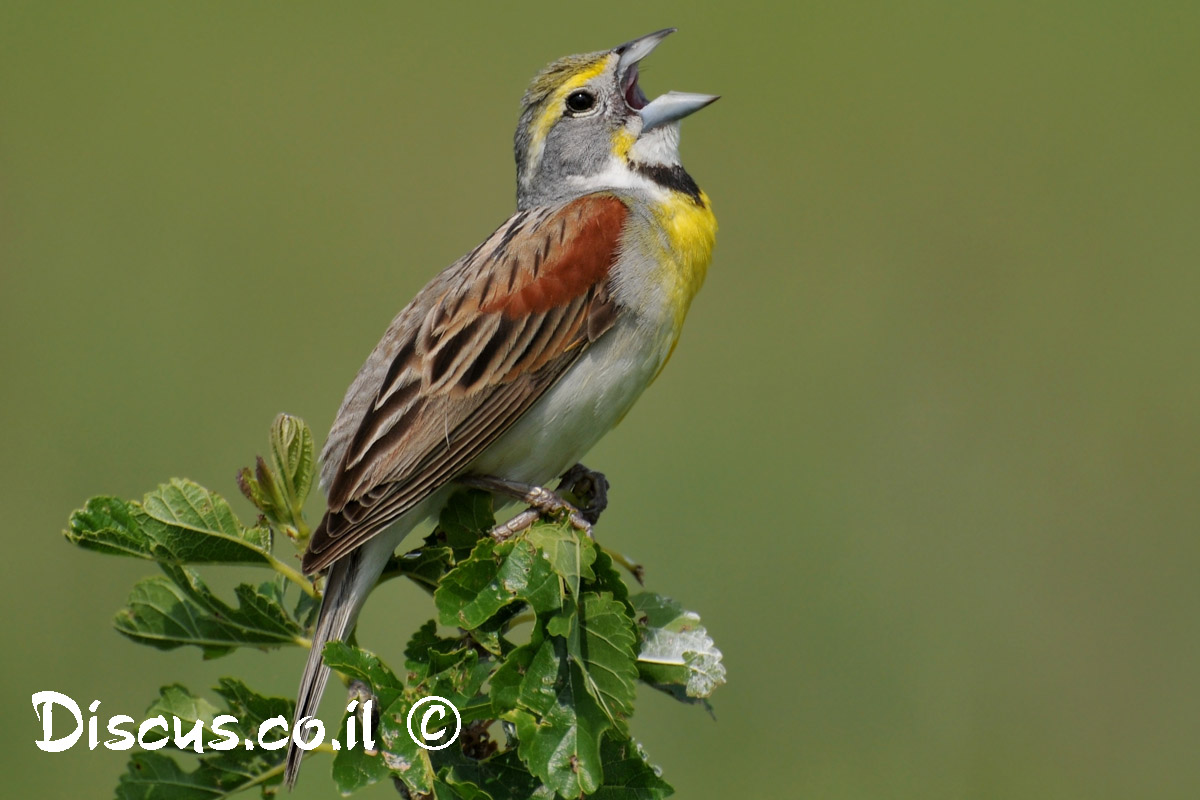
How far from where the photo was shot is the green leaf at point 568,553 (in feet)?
8.46

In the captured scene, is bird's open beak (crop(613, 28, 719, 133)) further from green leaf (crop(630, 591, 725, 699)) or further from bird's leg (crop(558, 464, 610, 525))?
green leaf (crop(630, 591, 725, 699))

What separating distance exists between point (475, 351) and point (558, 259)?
1.12ft

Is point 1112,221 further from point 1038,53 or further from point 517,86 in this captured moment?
point 517,86

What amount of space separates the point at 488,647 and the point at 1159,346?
7.03m

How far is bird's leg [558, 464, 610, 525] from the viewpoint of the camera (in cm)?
369

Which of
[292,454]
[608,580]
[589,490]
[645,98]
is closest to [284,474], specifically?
[292,454]

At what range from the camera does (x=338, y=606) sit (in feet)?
9.96

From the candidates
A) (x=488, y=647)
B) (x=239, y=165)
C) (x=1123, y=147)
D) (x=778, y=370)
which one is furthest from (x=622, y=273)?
(x=1123, y=147)

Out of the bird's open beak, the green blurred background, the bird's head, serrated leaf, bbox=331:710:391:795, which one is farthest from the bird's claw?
the green blurred background

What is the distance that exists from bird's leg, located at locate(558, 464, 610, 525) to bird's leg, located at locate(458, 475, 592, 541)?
0.17m

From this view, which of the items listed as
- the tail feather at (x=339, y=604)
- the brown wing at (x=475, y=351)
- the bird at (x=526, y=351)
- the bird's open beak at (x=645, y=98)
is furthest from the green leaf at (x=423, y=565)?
the bird's open beak at (x=645, y=98)

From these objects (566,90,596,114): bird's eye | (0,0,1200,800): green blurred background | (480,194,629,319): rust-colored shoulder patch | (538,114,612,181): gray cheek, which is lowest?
(0,0,1200,800): green blurred background

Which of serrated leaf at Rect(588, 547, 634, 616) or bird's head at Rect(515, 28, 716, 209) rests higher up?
bird's head at Rect(515, 28, 716, 209)

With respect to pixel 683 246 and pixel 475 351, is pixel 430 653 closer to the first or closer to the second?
pixel 475 351
